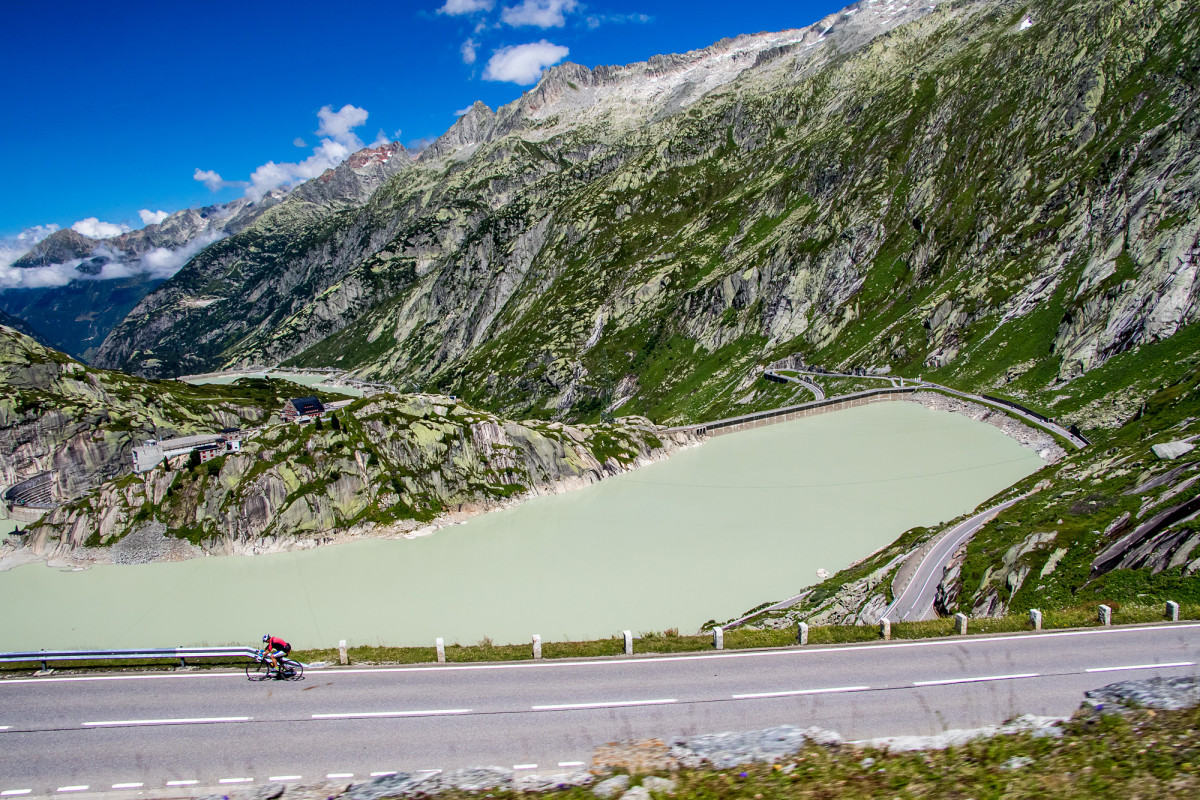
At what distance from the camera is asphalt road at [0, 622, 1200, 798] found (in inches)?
627

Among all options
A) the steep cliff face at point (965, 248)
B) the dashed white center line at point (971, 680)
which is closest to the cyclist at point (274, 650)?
the dashed white center line at point (971, 680)

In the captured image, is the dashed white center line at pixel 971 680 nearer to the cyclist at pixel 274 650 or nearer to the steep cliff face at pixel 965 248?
the cyclist at pixel 274 650

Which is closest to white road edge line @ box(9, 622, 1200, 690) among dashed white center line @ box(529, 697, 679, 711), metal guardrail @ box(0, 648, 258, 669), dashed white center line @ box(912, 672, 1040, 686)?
metal guardrail @ box(0, 648, 258, 669)

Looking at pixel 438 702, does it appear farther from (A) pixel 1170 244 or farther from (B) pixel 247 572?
(A) pixel 1170 244

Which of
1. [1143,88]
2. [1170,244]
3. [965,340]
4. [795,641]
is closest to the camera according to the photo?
[795,641]

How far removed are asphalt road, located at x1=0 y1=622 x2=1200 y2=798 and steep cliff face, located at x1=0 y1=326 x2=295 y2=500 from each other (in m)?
109

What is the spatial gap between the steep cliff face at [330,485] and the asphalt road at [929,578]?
148ft

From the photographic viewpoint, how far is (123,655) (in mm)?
22266

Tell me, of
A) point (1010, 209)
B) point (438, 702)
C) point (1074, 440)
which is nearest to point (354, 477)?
point (438, 702)

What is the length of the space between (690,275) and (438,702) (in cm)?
18001

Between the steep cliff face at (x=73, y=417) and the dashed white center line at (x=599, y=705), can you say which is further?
the steep cliff face at (x=73, y=417)

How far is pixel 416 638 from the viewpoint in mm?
40594

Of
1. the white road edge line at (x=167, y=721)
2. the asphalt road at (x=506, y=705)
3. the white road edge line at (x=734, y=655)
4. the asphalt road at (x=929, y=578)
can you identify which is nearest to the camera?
the asphalt road at (x=506, y=705)

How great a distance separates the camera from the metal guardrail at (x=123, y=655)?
21281 millimetres
